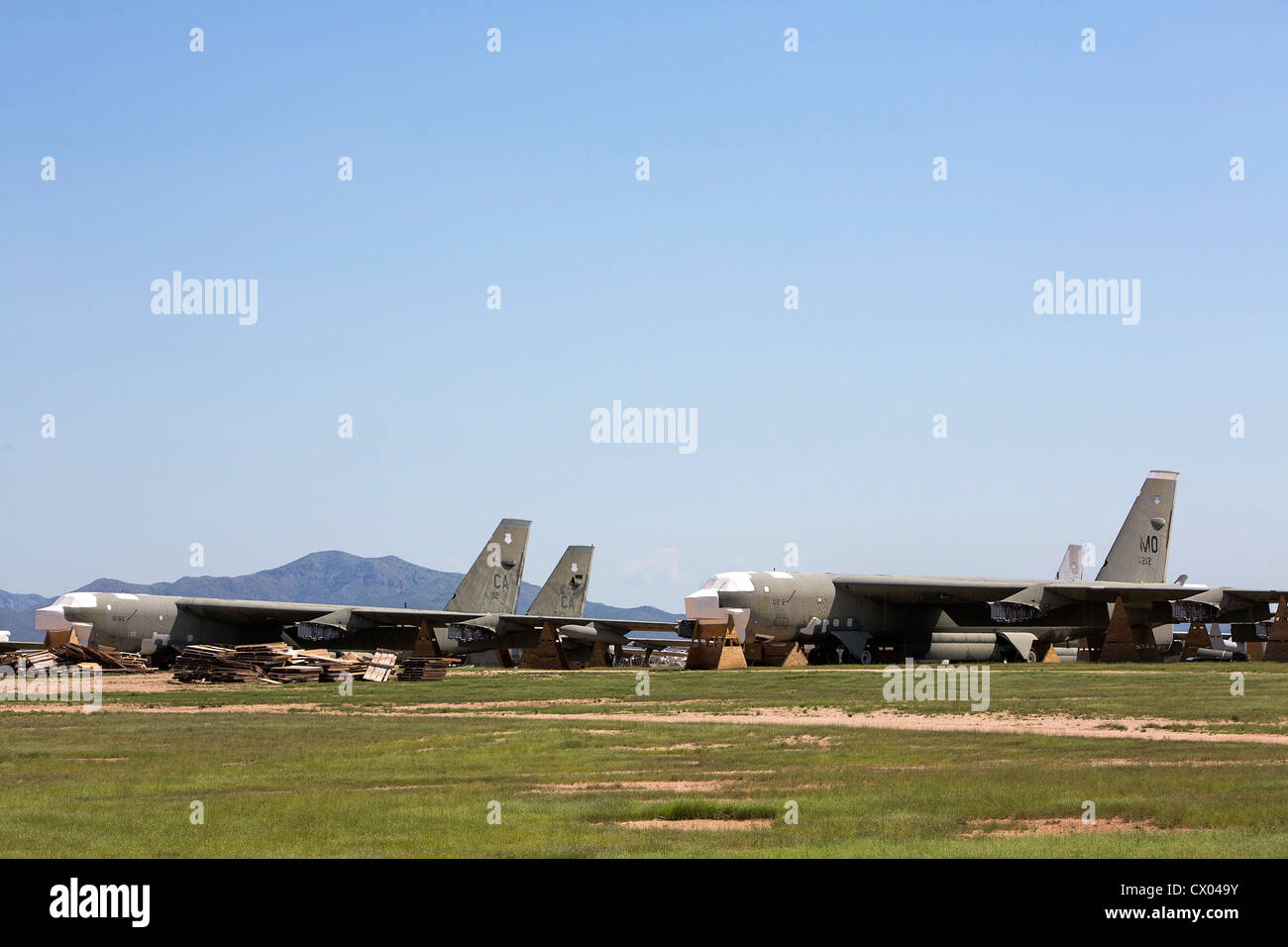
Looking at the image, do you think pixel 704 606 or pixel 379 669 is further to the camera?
pixel 704 606

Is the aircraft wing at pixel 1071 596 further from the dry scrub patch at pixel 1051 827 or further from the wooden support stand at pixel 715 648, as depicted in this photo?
the dry scrub patch at pixel 1051 827

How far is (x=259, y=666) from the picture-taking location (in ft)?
156

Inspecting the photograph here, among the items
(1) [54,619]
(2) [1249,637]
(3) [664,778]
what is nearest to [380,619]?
(1) [54,619]

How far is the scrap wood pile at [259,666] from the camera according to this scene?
46.1m

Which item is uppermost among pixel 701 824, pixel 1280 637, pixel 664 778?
pixel 701 824

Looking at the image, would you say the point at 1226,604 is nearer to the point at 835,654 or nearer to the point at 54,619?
the point at 835,654

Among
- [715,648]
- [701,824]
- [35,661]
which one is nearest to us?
[701,824]

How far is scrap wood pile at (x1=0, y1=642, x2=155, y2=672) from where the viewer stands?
5012cm

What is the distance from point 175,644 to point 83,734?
121 ft

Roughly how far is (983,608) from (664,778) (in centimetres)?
4731

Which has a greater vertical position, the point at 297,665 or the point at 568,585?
the point at 568,585

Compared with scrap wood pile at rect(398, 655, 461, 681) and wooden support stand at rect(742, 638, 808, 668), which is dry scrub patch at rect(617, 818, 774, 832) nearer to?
scrap wood pile at rect(398, 655, 461, 681)
